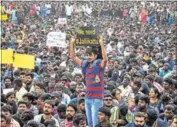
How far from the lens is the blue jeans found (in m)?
8.65

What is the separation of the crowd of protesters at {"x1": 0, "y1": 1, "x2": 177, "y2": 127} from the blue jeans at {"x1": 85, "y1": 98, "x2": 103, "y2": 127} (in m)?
0.18

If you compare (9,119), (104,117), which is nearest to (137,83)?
(104,117)

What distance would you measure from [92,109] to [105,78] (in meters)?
4.00

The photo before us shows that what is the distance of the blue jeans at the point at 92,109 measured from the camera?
8.65 metres

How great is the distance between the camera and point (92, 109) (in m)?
8.71

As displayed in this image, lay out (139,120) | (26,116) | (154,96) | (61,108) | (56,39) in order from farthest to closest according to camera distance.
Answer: (56,39) → (154,96) → (61,108) → (26,116) → (139,120)

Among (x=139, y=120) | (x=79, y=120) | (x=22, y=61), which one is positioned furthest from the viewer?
(x=22, y=61)

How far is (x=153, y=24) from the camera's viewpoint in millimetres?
28391

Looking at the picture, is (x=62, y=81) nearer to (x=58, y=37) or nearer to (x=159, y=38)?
(x=58, y=37)

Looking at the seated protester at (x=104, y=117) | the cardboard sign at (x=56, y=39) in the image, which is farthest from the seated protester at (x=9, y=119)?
the cardboard sign at (x=56, y=39)

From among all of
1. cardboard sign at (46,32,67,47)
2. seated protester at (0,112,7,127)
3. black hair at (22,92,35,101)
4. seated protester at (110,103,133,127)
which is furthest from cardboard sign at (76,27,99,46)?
cardboard sign at (46,32,67,47)

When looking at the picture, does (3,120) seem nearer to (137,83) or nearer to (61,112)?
(61,112)

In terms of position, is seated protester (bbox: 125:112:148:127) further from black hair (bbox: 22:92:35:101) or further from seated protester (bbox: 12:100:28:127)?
black hair (bbox: 22:92:35:101)

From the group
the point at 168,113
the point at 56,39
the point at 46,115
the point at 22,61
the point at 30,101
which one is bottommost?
→ the point at 168,113
